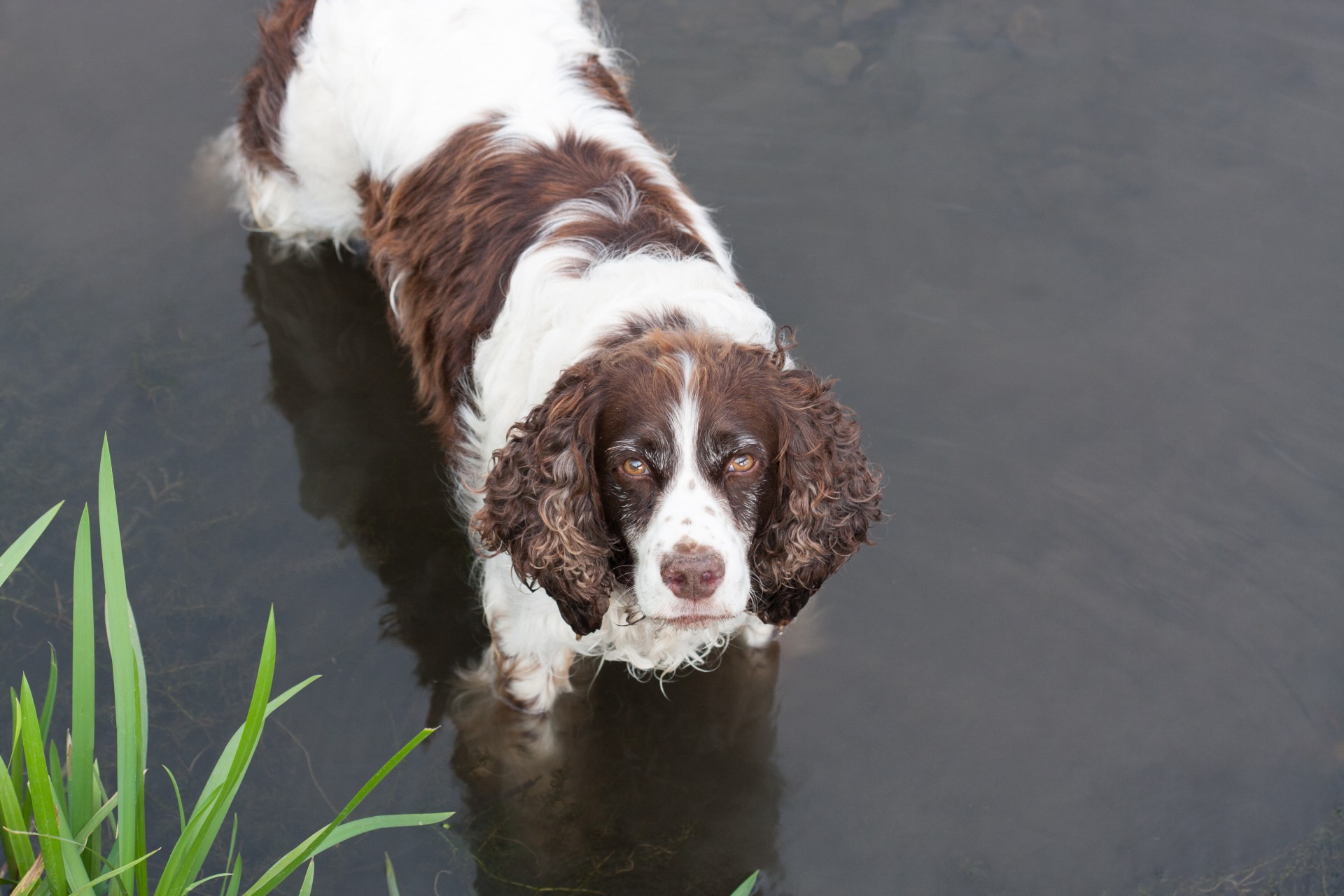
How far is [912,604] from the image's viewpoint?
4754mm

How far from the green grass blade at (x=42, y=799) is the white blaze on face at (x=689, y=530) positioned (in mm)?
1415

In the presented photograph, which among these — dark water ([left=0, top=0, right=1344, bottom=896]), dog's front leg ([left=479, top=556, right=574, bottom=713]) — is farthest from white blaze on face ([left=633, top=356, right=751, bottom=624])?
dark water ([left=0, top=0, right=1344, bottom=896])

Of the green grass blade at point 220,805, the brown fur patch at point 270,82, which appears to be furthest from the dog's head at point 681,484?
the brown fur patch at point 270,82

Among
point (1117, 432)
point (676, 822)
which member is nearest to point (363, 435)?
point (676, 822)

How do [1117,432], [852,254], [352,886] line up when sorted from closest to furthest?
1. [352,886]
2. [1117,432]
3. [852,254]

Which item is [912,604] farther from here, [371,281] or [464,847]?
[371,281]

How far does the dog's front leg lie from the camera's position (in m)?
3.81

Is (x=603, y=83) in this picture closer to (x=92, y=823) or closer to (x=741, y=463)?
(x=741, y=463)

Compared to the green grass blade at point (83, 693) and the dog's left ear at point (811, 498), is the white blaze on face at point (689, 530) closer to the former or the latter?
the dog's left ear at point (811, 498)

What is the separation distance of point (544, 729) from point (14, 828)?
2.03 m

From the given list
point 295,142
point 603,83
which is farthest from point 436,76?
point 295,142

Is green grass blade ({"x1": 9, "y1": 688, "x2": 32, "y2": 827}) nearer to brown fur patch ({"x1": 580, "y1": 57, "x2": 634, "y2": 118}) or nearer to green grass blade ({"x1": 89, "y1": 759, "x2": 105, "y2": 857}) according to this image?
green grass blade ({"x1": 89, "y1": 759, "x2": 105, "y2": 857})

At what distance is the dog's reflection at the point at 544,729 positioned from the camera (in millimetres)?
4207

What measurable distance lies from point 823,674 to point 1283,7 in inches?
182
